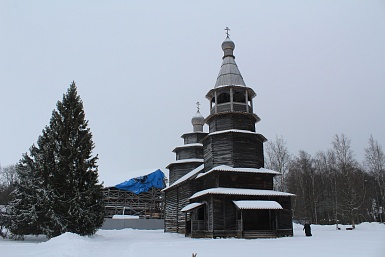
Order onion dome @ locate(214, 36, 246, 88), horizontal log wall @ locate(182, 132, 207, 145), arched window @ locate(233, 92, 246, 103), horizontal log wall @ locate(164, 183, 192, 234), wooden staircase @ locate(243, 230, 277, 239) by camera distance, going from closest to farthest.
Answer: wooden staircase @ locate(243, 230, 277, 239) → onion dome @ locate(214, 36, 246, 88) → arched window @ locate(233, 92, 246, 103) → horizontal log wall @ locate(164, 183, 192, 234) → horizontal log wall @ locate(182, 132, 207, 145)

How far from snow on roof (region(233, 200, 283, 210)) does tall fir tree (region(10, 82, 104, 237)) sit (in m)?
10.5

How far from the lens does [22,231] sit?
23203mm

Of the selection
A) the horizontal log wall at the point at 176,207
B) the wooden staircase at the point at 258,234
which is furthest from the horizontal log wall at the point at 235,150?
the horizontal log wall at the point at 176,207

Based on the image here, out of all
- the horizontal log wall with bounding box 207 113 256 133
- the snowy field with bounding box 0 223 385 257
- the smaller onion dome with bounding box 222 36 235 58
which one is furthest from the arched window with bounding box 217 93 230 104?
the snowy field with bounding box 0 223 385 257

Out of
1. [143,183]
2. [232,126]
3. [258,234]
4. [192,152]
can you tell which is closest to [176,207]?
[192,152]

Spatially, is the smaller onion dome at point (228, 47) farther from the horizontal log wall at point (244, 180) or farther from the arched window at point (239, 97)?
the horizontal log wall at point (244, 180)

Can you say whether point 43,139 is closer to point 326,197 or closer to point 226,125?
point 226,125

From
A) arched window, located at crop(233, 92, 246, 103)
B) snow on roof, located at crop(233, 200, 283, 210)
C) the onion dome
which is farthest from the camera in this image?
arched window, located at crop(233, 92, 246, 103)

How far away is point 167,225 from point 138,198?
40.8ft

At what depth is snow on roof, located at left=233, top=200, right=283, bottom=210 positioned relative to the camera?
24.4 m

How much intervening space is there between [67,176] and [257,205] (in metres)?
14.1

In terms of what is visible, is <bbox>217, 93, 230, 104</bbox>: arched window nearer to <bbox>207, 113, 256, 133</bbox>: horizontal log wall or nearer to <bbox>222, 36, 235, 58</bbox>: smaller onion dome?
<bbox>207, 113, 256, 133</bbox>: horizontal log wall

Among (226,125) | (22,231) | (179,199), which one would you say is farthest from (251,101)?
(22,231)

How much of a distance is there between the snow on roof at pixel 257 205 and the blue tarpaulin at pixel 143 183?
27.7 m
